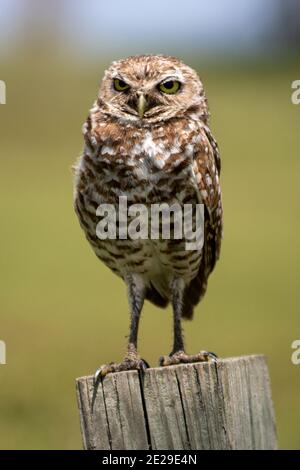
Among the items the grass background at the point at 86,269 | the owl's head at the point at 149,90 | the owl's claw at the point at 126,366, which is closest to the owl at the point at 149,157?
the owl's head at the point at 149,90

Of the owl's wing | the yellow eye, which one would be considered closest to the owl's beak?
the yellow eye

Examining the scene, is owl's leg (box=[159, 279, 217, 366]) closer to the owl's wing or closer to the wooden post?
the owl's wing

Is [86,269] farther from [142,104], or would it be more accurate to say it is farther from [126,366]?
[126,366]

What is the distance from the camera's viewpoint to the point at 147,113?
4.73 metres

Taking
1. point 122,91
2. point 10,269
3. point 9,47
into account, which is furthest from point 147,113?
point 9,47

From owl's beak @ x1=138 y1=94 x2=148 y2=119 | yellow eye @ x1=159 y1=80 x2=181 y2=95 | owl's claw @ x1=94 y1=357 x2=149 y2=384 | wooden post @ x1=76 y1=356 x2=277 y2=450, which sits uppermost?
yellow eye @ x1=159 y1=80 x2=181 y2=95

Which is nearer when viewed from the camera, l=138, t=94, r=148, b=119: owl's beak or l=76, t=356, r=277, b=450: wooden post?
l=76, t=356, r=277, b=450: wooden post

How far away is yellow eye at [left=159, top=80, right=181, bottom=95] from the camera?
4.72 m

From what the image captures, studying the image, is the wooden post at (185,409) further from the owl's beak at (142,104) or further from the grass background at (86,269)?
the grass background at (86,269)

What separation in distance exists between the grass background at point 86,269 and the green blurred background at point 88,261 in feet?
0.06

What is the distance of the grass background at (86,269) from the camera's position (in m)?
7.93

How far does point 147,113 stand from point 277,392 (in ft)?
12.2

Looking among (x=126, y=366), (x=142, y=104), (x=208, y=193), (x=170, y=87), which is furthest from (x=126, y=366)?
(x=170, y=87)

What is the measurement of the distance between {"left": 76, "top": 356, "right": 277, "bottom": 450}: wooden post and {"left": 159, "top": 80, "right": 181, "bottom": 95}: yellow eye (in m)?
1.77
